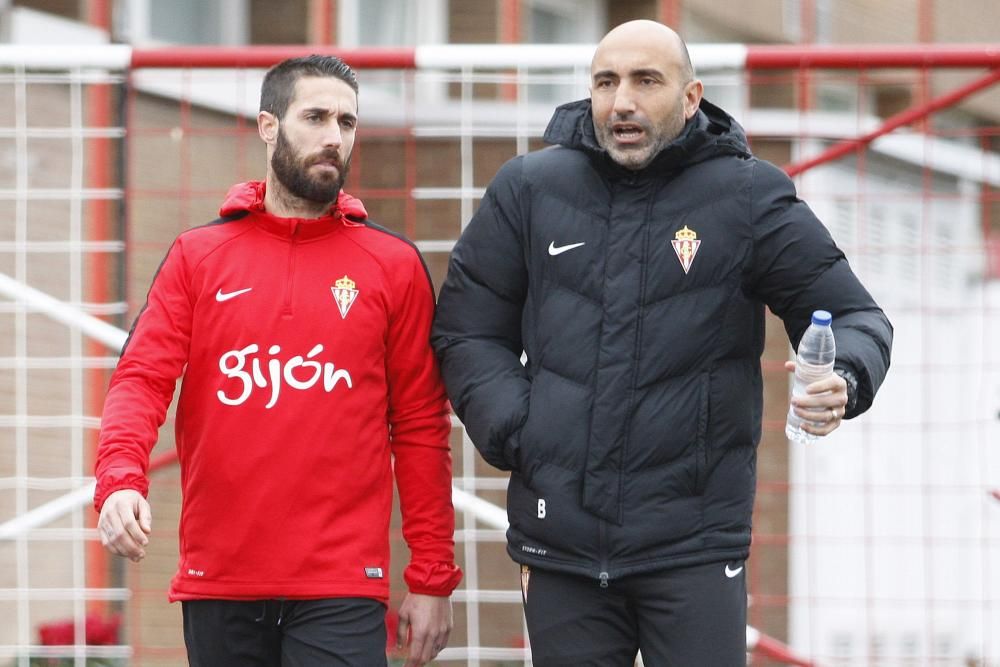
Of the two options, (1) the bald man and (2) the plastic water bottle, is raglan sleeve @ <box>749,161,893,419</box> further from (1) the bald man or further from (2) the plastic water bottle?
(2) the plastic water bottle

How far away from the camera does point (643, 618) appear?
14.5 ft

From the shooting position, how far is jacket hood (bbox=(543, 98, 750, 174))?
14.4 ft

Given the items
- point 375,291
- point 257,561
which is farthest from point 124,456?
point 375,291

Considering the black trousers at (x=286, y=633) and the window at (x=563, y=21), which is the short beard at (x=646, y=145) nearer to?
the black trousers at (x=286, y=633)

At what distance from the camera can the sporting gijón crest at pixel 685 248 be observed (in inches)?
172

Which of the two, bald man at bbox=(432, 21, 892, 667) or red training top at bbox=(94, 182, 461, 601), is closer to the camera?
bald man at bbox=(432, 21, 892, 667)

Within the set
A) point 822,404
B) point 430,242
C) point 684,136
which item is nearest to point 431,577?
point 822,404

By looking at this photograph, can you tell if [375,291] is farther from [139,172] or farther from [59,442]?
[139,172]

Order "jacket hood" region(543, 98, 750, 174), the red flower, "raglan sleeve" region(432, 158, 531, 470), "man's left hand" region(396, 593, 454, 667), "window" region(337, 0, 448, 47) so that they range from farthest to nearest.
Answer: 1. "window" region(337, 0, 448, 47)
2. the red flower
3. "man's left hand" region(396, 593, 454, 667)
4. "raglan sleeve" region(432, 158, 531, 470)
5. "jacket hood" region(543, 98, 750, 174)

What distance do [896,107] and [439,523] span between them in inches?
493

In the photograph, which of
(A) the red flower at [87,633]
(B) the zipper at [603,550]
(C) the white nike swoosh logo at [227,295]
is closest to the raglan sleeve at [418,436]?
(C) the white nike swoosh logo at [227,295]

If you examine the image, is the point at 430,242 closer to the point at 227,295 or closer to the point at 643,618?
the point at 227,295

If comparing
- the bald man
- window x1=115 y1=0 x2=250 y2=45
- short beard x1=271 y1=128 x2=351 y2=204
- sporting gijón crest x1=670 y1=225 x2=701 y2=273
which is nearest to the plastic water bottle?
the bald man

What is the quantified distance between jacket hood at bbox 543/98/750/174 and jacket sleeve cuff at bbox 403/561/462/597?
116 cm
